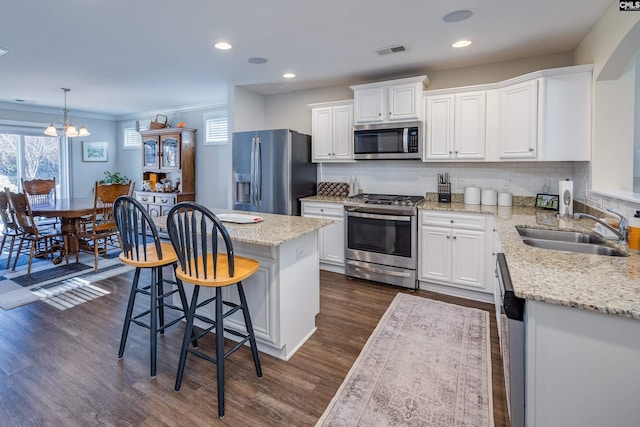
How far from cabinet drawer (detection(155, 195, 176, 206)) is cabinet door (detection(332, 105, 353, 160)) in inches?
135

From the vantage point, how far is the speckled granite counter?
3.51ft

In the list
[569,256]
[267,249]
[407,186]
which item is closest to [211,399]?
[267,249]

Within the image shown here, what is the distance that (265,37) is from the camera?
299 cm

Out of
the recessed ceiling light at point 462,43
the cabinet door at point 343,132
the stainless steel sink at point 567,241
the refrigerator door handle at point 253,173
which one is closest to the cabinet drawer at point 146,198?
the refrigerator door handle at point 253,173

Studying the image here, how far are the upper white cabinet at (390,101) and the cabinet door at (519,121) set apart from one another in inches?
33.4

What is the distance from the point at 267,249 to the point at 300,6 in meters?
1.80

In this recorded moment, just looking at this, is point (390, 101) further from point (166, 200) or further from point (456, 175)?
point (166, 200)

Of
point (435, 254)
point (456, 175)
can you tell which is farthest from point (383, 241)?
point (456, 175)

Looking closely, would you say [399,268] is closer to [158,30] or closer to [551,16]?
[551,16]

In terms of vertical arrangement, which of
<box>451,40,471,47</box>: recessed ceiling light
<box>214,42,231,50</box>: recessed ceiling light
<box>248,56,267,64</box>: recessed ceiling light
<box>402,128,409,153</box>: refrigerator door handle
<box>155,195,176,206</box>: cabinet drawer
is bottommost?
<box>155,195,176,206</box>: cabinet drawer

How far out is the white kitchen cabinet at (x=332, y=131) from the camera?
424cm

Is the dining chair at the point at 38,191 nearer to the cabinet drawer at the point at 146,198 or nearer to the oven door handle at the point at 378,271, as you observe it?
the cabinet drawer at the point at 146,198

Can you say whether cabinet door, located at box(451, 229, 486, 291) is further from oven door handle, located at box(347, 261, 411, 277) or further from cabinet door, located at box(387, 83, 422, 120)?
cabinet door, located at box(387, 83, 422, 120)

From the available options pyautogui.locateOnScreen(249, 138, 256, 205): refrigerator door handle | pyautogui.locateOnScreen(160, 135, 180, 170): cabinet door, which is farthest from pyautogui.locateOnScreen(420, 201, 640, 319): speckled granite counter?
pyautogui.locateOnScreen(160, 135, 180, 170): cabinet door
